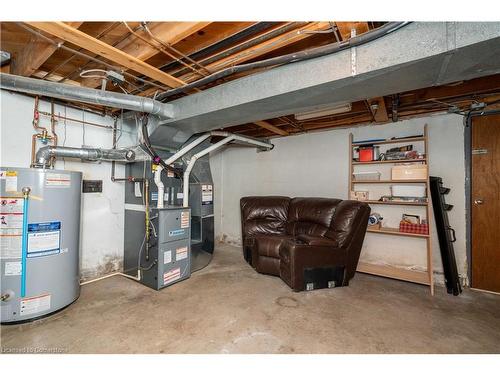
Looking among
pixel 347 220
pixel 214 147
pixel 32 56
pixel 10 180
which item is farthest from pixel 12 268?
pixel 347 220

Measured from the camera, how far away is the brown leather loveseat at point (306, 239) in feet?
8.56

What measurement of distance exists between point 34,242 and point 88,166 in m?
1.20

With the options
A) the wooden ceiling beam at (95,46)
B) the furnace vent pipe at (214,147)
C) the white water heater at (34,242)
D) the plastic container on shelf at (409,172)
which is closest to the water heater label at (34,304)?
the white water heater at (34,242)

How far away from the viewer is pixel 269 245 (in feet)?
9.93

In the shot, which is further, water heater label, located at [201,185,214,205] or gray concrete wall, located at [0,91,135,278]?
water heater label, located at [201,185,214,205]

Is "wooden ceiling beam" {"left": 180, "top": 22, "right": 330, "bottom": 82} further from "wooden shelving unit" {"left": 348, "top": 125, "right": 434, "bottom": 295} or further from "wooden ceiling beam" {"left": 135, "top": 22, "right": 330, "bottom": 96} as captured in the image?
"wooden shelving unit" {"left": 348, "top": 125, "right": 434, "bottom": 295}

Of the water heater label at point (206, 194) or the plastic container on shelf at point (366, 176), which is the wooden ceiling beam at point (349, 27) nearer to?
the plastic container on shelf at point (366, 176)

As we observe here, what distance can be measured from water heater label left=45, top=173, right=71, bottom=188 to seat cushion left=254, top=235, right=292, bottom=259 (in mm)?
2264

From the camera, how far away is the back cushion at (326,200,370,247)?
110 inches

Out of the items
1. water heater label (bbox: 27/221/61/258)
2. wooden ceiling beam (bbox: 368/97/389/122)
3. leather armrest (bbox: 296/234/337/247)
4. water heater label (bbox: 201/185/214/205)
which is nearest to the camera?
water heater label (bbox: 27/221/61/258)

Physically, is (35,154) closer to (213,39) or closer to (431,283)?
(213,39)

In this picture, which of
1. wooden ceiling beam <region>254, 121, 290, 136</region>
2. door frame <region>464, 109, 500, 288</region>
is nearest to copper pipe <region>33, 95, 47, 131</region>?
wooden ceiling beam <region>254, 121, 290, 136</region>

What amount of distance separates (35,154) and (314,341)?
10.8 feet

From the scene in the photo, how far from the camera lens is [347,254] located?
109 inches
